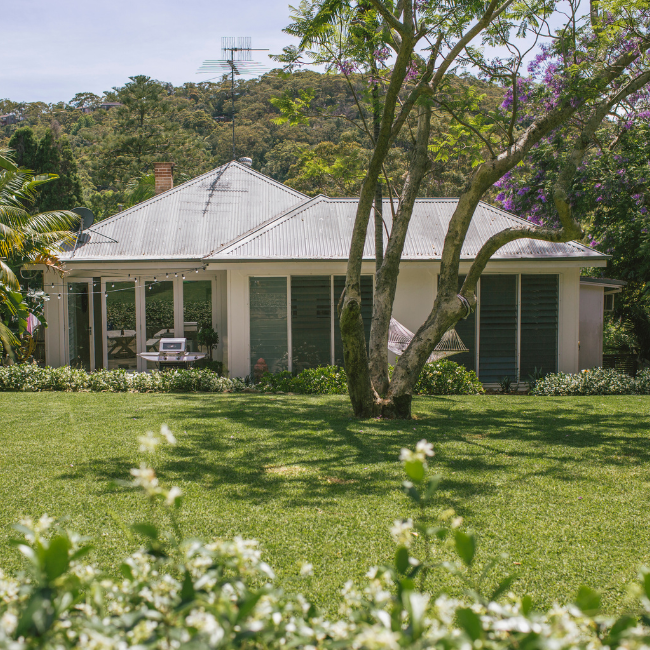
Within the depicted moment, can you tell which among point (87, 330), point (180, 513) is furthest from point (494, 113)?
point (87, 330)

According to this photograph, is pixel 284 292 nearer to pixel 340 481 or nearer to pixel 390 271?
pixel 390 271

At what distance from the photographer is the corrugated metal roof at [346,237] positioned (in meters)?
13.1

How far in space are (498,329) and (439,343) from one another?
3.11 metres

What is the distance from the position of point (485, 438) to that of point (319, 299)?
6087 millimetres

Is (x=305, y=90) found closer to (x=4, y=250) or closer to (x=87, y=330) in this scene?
(x=4, y=250)

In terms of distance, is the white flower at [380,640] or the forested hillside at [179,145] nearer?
the white flower at [380,640]

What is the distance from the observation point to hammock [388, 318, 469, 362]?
11133 mm

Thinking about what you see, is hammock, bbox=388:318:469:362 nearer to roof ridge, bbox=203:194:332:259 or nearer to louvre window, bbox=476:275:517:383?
louvre window, bbox=476:275:517:383

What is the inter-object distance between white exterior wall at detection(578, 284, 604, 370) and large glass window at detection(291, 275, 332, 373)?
253 inches

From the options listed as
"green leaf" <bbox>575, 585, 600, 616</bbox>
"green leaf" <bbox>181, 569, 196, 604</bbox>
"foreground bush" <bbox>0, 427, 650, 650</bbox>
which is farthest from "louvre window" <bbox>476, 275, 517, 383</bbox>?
"green leaf" <bbox>181, 569, 196, 604</bbox>

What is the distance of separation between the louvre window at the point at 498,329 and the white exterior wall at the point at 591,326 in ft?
8.04

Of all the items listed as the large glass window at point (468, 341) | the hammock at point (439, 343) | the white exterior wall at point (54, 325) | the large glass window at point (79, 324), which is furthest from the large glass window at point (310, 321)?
the white exterior wall at point (54, 325)

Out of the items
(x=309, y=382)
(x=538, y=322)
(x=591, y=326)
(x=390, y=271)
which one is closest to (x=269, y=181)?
(x=309, y=382)

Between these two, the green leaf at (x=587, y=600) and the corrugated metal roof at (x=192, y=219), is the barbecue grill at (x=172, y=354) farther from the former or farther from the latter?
the green leaf at (x=587, y=600)
